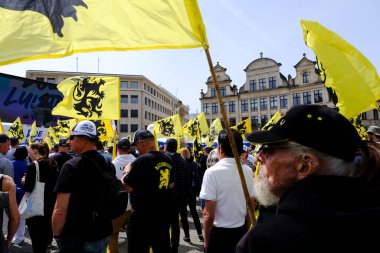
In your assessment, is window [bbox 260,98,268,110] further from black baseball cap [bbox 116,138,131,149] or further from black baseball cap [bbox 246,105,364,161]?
black baseball cap [bbox 246,105,364,161]

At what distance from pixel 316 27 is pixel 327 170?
3082 millimetres

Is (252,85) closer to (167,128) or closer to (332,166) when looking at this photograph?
(167,128)

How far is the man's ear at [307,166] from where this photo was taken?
1294 mm

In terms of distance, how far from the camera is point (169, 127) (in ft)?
45.4

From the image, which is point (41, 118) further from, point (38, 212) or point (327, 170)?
point (327, 170)

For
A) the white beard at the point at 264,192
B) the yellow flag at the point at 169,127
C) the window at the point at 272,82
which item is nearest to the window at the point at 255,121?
the window at the point at 272,82

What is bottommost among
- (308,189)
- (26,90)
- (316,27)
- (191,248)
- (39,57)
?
(191,248)

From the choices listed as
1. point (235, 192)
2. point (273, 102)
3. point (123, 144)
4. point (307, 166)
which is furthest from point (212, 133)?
point (273, 102)

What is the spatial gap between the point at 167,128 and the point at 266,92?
45410 mm

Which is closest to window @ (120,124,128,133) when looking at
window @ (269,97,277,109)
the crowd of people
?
window @ (269,97,277,109)

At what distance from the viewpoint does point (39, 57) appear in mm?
2195

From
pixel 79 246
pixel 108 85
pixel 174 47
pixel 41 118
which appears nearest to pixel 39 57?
pixel 174 47

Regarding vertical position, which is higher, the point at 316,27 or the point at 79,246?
the point at 316,27

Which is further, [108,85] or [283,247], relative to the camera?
[108,85]
